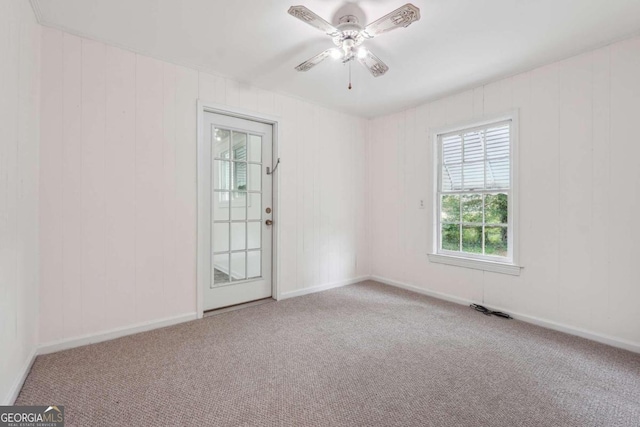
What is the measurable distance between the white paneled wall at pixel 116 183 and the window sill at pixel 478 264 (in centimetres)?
279

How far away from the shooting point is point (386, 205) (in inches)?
170

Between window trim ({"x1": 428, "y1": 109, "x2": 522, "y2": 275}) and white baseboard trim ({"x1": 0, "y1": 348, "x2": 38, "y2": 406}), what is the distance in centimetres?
382

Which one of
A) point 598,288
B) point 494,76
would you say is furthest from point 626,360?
point 494,76

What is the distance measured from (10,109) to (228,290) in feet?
7.52

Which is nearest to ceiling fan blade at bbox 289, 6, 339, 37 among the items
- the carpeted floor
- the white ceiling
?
the white ceiling

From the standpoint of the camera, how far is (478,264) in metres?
3.29

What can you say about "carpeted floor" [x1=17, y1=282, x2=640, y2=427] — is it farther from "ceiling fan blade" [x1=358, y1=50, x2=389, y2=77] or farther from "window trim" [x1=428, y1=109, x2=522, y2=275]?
"ceiling fan blade" [x1=358, y1=50, x2=389, y2=77]

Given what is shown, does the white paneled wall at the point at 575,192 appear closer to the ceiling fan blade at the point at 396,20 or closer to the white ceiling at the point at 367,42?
the white ceiling at the point at 367,42

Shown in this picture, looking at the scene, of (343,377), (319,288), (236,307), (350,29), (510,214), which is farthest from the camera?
(319,288)

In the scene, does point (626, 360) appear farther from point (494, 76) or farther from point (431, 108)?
point (431, 108)

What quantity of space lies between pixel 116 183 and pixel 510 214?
12.5 feet

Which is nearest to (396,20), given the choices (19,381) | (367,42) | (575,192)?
(367,42)

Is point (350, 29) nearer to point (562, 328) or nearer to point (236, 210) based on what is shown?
point (236, 210)

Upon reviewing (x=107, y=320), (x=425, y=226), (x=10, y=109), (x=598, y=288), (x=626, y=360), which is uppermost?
(x=10, y=109)
